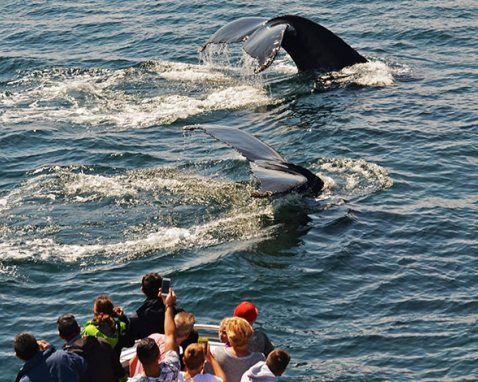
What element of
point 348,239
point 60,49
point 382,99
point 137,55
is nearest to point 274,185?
point 348,239

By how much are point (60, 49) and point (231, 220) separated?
1346 centimetres

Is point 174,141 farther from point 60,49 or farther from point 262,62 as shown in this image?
point 60,49

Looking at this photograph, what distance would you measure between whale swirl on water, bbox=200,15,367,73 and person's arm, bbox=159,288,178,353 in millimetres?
9015

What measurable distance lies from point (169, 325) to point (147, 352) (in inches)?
31.0

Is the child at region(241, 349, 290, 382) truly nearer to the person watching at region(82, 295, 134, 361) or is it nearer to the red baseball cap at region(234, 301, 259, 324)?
the red baseball cap at region(234, 301, 259, 324)

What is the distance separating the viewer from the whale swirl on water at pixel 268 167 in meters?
15.7

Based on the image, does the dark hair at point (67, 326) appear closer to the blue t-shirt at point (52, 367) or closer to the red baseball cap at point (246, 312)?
the blue t-shirt at point (52, 367)

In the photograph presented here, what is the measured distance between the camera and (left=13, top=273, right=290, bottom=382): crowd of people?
1029 centimetres

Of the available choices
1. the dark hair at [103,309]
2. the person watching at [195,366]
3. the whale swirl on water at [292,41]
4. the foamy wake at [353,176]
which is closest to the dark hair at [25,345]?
the dark hair at [103,309]

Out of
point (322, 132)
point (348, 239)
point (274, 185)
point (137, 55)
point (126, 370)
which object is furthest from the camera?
point (137, 55)

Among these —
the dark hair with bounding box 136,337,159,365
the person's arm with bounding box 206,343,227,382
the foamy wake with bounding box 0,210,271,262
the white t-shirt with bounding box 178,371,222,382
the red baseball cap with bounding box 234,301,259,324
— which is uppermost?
the dark hair with bounding box 136,337,159,365

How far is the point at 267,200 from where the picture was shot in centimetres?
1833

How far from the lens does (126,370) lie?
37.7 feet

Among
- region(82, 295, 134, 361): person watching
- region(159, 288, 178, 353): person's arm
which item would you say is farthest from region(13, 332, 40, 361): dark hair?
region(159, 288, 178, 353): person's arm
